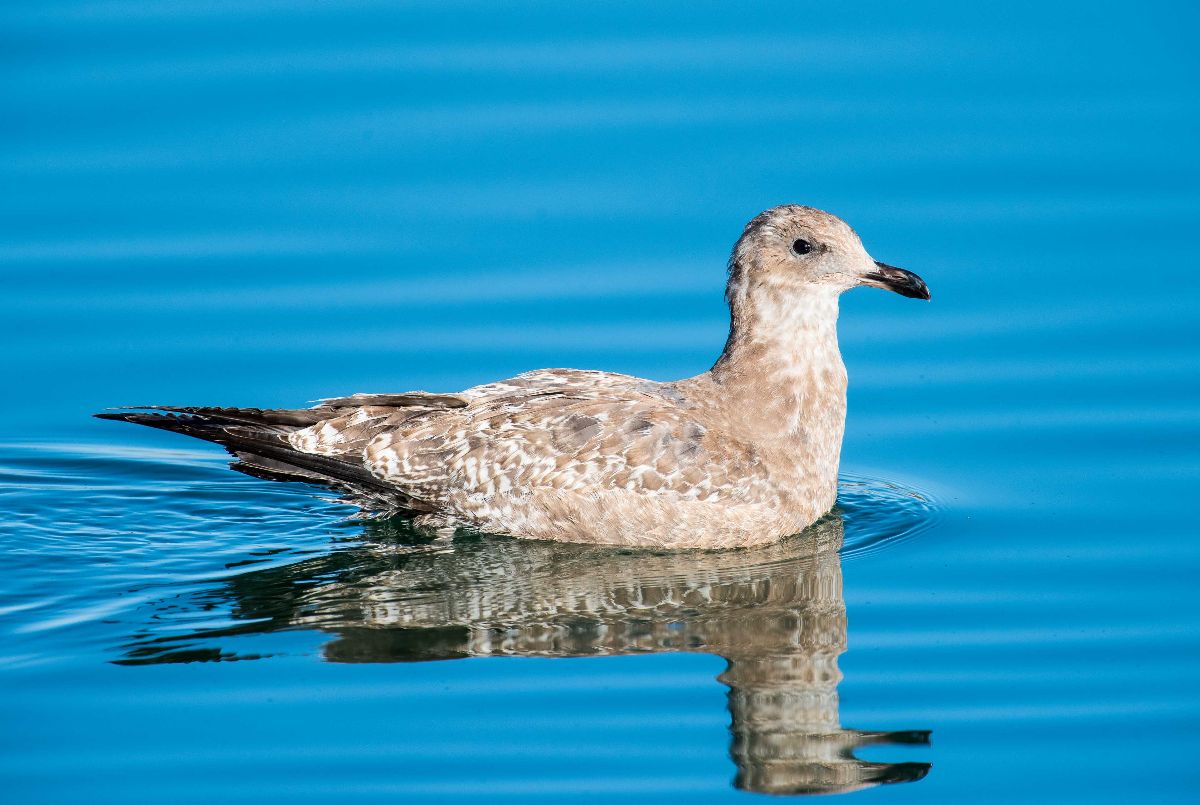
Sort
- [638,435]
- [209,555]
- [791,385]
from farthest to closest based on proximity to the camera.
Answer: [791,385], [638,435], [209,555]

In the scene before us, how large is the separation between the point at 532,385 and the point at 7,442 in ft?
11.7

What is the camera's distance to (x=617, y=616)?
9875mm

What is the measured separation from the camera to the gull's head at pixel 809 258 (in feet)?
36.3

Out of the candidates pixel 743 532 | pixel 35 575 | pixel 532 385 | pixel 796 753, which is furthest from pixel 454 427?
pixel 796 753

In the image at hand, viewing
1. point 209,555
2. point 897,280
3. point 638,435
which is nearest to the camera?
point 209,555

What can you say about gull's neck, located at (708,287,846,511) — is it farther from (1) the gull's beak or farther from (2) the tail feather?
(2) the tail feather

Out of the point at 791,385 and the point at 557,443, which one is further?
the point at 791,385

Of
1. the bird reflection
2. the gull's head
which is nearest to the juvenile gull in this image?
the gull's head

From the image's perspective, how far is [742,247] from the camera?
11.3 meters

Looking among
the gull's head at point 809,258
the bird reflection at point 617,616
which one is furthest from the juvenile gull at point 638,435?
the bird reflection at point 617,616

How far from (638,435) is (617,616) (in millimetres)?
1378

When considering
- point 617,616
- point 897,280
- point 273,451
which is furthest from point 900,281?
point 273,451

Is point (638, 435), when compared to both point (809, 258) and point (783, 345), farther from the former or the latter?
point (809, 258)

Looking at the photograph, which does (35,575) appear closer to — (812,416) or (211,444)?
(211,444)
